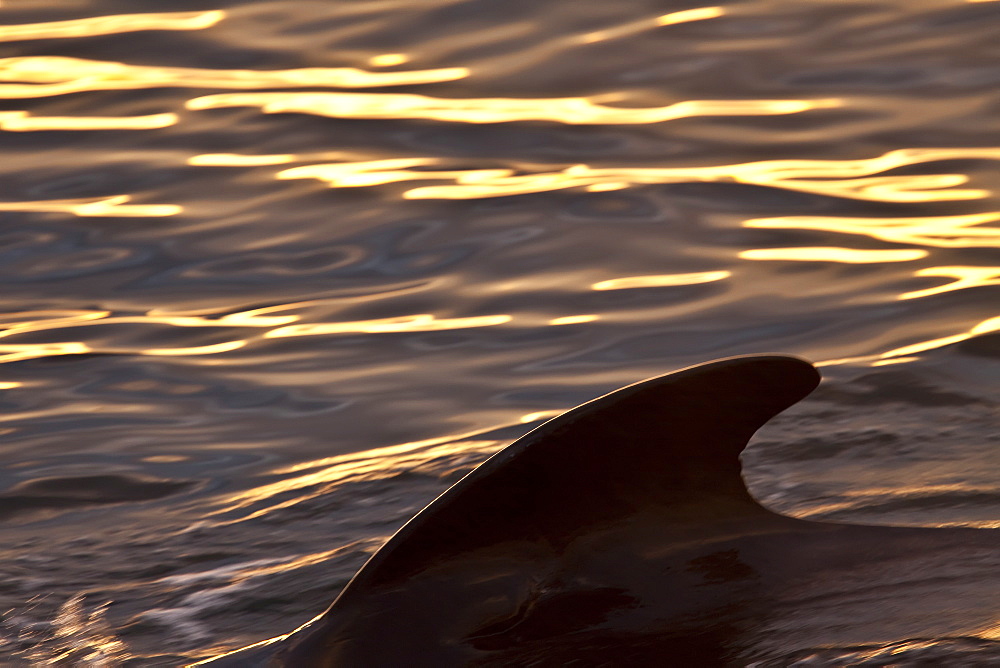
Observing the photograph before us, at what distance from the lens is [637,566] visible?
3.60 m

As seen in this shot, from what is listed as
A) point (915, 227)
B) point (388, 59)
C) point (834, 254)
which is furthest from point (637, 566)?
point (388, 59)

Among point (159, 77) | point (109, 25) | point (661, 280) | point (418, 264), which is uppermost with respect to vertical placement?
point (109, 25)

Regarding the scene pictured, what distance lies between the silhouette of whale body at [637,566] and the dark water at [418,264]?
16 cm

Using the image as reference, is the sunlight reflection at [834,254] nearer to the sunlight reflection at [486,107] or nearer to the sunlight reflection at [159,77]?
the sunlight reflection at [486,107]

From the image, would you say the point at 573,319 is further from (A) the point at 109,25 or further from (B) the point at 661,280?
(A) the point at 109,25

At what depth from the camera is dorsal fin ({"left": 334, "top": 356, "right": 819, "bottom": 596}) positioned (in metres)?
3.48

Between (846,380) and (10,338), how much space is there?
3.85 meters

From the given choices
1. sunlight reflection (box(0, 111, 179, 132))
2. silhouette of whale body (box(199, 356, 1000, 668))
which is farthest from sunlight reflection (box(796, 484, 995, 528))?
sunlight reflection (box(0, 111, 179, 132))

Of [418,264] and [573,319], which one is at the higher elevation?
[418,264]

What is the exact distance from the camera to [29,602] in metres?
4.52

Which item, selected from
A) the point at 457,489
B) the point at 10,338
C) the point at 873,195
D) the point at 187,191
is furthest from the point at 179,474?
the point at 873,195

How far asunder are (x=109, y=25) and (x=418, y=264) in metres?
5.23

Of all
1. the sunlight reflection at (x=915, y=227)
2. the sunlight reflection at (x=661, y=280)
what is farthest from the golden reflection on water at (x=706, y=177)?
the sunlight reflection at (x=661, y=280)

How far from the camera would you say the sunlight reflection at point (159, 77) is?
10.6m
